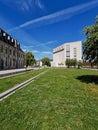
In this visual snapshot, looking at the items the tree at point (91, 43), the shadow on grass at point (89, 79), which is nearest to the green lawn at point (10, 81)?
the shadow on grass at point (89, 79)

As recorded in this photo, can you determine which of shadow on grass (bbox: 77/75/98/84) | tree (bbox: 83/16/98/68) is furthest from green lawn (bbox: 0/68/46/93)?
tree (bbox: 83/16/98/68)

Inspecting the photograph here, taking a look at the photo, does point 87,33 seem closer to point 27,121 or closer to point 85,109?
point 85,109

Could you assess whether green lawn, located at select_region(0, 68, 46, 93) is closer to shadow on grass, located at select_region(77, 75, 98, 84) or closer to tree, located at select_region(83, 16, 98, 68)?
shadow on grass, located at select_region(77, 75, 98, 84)

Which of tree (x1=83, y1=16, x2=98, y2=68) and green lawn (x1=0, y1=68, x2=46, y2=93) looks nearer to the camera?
green lawn (x1=0, y1=68, x2=46, y2=93)

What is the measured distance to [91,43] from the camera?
43.7 ft

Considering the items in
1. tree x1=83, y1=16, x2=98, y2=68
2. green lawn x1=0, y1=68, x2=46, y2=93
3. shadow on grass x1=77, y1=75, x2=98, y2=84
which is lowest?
shadow on grass x1=77, y1=75, x2=98, y2=84

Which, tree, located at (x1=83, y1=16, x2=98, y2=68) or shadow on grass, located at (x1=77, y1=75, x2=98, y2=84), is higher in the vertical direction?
tree, located at (x1=83, y1=16, x2=98, y2=68)

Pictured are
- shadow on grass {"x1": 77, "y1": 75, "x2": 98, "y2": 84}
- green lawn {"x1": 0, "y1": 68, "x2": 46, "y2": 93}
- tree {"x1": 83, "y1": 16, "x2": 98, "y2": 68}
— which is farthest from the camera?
shadow on grass {"x1": 77, "y1": 75, "x2": 98, "y2": 84}

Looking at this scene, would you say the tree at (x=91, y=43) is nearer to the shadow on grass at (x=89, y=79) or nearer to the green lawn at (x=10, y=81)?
the shadow on grass at (x=89, y=79)

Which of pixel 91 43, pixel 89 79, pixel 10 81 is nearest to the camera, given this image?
pixel 91 43

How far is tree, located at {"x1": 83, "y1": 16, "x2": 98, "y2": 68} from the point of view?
13.1m

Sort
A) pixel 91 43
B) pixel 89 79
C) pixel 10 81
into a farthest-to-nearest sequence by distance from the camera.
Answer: pixel 89 79 → pixel 10 81 → pixel 91 43

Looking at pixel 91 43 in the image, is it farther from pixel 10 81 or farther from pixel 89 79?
pixel 10 81


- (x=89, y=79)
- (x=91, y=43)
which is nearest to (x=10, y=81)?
(x=91, y=43)
